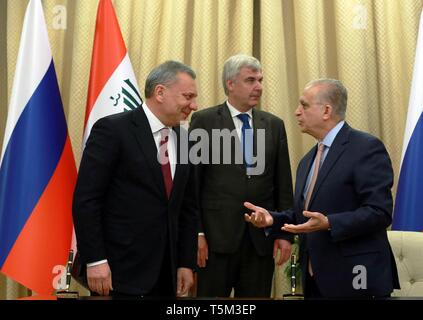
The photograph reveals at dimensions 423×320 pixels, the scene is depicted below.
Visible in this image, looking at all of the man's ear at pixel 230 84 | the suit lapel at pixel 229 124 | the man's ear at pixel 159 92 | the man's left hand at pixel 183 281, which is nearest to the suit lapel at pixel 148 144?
the man's ear at pixel 159 92

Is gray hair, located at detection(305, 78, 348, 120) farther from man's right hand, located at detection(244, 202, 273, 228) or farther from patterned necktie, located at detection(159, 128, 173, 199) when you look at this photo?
patterned necktie, located at detection(159, 128, 173, 199)

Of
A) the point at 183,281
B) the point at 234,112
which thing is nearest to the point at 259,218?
the point at 183,281

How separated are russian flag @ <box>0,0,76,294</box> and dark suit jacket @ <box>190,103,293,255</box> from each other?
0.90m

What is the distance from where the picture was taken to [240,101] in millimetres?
3967

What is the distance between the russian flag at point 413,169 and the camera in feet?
13.6

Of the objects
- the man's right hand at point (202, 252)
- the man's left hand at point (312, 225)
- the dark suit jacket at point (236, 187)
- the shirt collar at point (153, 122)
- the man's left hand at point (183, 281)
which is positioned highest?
A: the shirt collar at point (153, 122)

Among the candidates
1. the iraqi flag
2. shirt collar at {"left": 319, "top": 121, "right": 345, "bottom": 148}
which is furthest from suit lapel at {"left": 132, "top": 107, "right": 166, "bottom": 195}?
the iraqi flag

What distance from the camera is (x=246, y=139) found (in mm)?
3914

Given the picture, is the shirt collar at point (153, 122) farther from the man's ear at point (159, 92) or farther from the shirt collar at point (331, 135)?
the shirt collar at point (331, 135)

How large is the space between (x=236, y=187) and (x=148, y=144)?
3.09 feet

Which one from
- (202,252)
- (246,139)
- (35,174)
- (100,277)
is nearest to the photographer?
(100,277)

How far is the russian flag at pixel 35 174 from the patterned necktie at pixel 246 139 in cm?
112

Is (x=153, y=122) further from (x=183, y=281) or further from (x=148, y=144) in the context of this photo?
(x=183, y=281)
